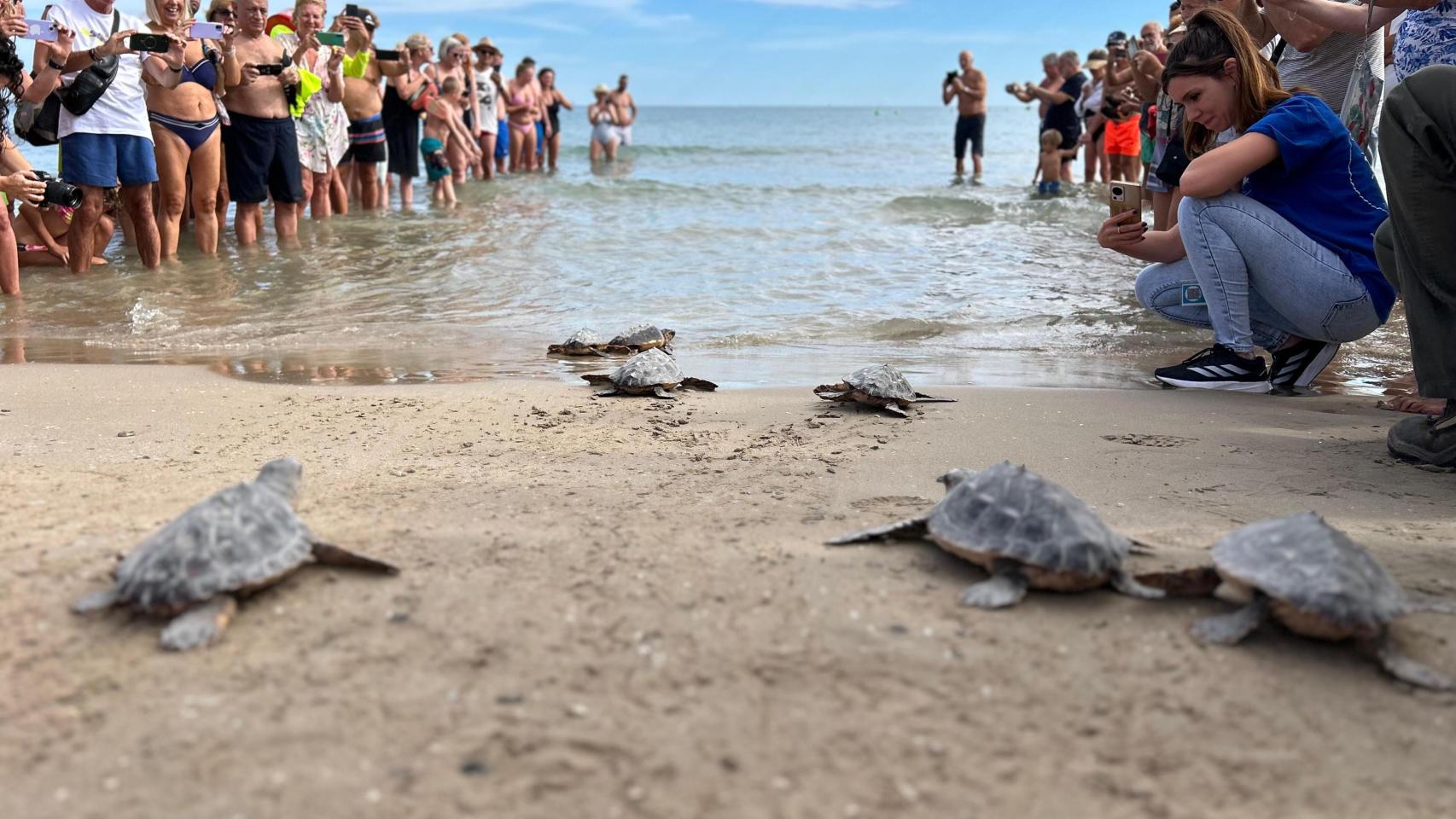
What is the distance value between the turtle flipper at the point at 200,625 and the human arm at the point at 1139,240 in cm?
372

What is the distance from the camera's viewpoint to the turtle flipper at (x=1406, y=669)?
6.66ft

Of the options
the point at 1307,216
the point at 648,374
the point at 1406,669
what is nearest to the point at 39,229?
the point at 648,374

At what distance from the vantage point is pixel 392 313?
7367mm

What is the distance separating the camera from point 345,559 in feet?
8.10

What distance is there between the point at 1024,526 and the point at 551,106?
74.4 ft

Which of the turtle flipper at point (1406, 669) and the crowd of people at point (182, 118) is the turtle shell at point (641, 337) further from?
the turtle flipper at point (1406, 669)

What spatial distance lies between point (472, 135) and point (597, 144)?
1072 centimetres

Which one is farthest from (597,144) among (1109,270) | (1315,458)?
(1315,458)

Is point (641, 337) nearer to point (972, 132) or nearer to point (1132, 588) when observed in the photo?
point (1132, 588)

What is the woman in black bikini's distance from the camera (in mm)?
22359

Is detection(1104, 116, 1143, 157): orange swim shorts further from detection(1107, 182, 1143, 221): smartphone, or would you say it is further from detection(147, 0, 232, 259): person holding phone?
detection(147, 0, 232, 259): person holding phone

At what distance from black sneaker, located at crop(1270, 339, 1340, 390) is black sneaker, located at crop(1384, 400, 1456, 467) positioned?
1.18 metres

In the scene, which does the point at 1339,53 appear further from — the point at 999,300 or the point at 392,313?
the point at 392,313

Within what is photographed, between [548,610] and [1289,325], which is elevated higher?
[1289,325]
